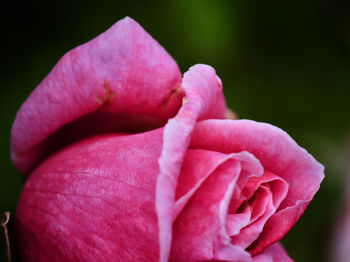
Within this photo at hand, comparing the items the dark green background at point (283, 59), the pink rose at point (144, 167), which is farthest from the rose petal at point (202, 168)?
the dark green background at point (283, 59)

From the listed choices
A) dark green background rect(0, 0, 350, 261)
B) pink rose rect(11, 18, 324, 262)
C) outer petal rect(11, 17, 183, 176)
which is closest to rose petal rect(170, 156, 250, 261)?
pink rose rect(11, 18, 324, 262)

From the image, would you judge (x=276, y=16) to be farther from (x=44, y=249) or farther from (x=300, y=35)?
(x=44, y=249)

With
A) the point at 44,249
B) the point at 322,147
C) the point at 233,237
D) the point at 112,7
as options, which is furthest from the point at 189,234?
the point at 322,147

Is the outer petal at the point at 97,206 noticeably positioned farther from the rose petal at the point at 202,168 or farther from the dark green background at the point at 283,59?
the dark green background at the point at 283,59

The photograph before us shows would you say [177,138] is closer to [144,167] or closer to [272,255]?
[144,167]

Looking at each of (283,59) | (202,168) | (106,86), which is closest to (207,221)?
(202,168)

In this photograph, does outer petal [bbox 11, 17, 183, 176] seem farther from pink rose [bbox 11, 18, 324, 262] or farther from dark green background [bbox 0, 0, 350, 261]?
dark green background [bbox 0, 0, 350, 261]
